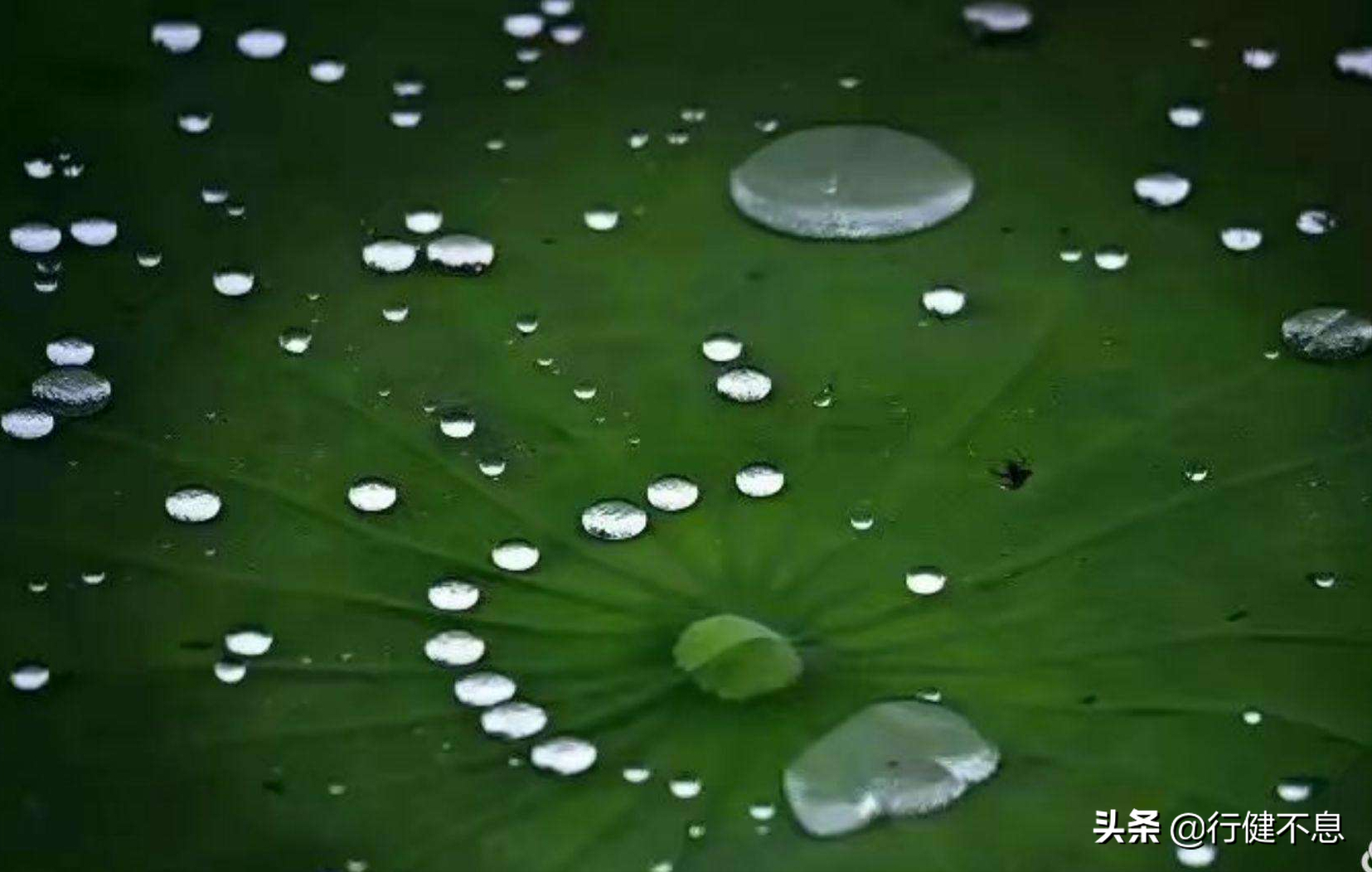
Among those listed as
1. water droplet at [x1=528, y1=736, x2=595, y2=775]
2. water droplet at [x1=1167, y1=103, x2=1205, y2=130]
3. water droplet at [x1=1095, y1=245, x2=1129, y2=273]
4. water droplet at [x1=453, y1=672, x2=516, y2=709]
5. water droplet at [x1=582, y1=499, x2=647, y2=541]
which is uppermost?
water droplet at [x1=1167, y1=103, x2=1205, y2=130]

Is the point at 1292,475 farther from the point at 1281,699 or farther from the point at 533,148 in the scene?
the point at 533,148

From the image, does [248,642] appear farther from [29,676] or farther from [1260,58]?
[1260,58]

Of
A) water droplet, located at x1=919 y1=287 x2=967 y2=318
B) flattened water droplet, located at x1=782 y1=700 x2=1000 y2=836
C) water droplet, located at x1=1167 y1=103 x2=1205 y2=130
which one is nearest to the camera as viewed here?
flattened water droplet, located at x1=782 y1=700 x2=1000 y2=836

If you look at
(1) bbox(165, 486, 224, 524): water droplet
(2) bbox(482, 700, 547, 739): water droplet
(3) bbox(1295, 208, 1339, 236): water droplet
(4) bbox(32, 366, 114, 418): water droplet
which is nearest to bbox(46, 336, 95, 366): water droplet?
(4) bbox(32, 366, 114, 418): water droplet

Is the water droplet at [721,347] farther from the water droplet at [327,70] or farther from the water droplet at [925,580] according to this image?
the water droplet at [327,70]

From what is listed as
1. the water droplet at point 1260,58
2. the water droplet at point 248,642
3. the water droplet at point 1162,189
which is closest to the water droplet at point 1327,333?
the water droplet at point 1162,189

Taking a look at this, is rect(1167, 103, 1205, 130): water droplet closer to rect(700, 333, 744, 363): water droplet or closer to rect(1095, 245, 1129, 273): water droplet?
rect(1095, 245, 1129, 273): water droplet

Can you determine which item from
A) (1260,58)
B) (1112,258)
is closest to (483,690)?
(1112,258)

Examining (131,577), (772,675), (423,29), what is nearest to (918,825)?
(772,675)
